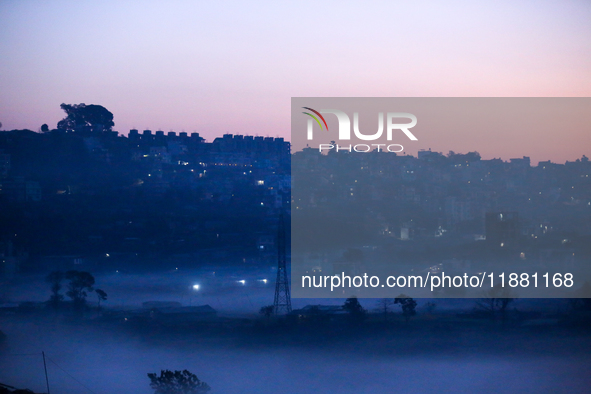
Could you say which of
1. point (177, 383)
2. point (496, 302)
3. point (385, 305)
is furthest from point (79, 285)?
point (496, 302)

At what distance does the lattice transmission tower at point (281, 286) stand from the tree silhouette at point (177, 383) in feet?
8.84

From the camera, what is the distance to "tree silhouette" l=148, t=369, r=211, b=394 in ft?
26.8

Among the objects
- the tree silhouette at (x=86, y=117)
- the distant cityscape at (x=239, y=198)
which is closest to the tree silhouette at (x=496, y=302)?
the distant cityscape at (x=239, y=198)

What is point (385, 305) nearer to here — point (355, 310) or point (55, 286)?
point (355, 310)

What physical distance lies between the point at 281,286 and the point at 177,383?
3709 mm

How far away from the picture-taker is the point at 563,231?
1149cm

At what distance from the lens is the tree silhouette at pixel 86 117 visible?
14.3 metres

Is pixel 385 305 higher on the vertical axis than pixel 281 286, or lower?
lower

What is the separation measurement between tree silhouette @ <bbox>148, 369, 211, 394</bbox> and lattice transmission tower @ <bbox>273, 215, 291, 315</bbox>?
8.84 feet

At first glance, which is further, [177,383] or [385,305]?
[385,305]

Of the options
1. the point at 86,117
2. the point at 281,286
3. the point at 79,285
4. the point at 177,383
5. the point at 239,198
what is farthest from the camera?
the point at 86,117

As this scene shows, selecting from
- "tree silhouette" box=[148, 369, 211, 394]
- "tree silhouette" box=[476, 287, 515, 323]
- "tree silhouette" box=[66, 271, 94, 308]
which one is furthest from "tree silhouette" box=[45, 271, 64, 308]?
"tree silhouette" box=[476, 287, 515, 323]

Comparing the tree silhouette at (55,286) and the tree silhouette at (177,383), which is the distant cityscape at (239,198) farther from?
the tree silhouette at (177,383)

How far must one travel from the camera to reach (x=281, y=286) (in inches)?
456
